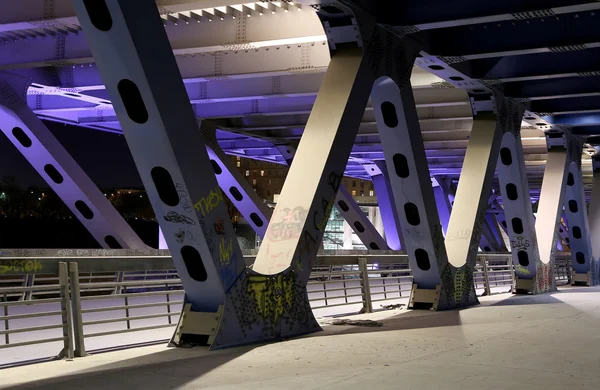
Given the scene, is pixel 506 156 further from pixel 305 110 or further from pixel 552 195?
pixel 305 110

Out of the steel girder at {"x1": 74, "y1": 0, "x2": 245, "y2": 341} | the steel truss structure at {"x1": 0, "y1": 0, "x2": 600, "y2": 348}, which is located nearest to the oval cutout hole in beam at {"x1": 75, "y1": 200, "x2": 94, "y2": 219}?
the steel truss structure at {"x1": 0, "y1": 0, "x2": 600, "y2": 348}

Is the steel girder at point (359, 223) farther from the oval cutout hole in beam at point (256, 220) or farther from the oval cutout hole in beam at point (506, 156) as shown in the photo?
the oval cutout hole in beam at point (506, 156)

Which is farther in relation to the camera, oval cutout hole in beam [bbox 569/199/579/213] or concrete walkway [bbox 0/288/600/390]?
oval cutout hole in beam [bbox 569/199/579/213]

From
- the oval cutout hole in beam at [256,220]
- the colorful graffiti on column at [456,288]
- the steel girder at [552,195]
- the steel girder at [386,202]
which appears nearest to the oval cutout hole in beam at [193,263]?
the colorful graffiti on column at [456,288]

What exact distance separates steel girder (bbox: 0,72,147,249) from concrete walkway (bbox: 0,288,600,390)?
12384mm

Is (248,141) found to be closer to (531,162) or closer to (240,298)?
(531,162)

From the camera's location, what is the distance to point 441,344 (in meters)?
11.0

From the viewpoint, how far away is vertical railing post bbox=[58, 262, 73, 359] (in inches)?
370

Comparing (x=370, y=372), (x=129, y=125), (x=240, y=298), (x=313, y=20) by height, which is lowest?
(x=370, y=372)

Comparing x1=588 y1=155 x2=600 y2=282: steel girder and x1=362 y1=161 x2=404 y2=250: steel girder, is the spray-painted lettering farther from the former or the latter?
x1=362 y1=161 x2=404 y2=250: steel girder

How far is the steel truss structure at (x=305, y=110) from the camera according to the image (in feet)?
32.4

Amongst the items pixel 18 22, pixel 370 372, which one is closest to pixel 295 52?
pixel 18 22

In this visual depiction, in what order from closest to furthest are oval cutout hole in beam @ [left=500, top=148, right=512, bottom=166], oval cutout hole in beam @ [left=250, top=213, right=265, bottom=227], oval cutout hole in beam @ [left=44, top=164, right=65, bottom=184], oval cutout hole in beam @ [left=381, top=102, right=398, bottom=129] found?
oval cutout hole in beam @ [left=381, top=102, right=398, bottom=129], oval cutout hole in beam @ [left=500, top=148, right=512, bottom=166], oval cutout hole in beam @ [left=44, top=164, right=65, bottom=184], oval cutout hole in beam @ [left=250, top=213, right=265, bottom=227]

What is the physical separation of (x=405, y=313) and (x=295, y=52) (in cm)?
635
